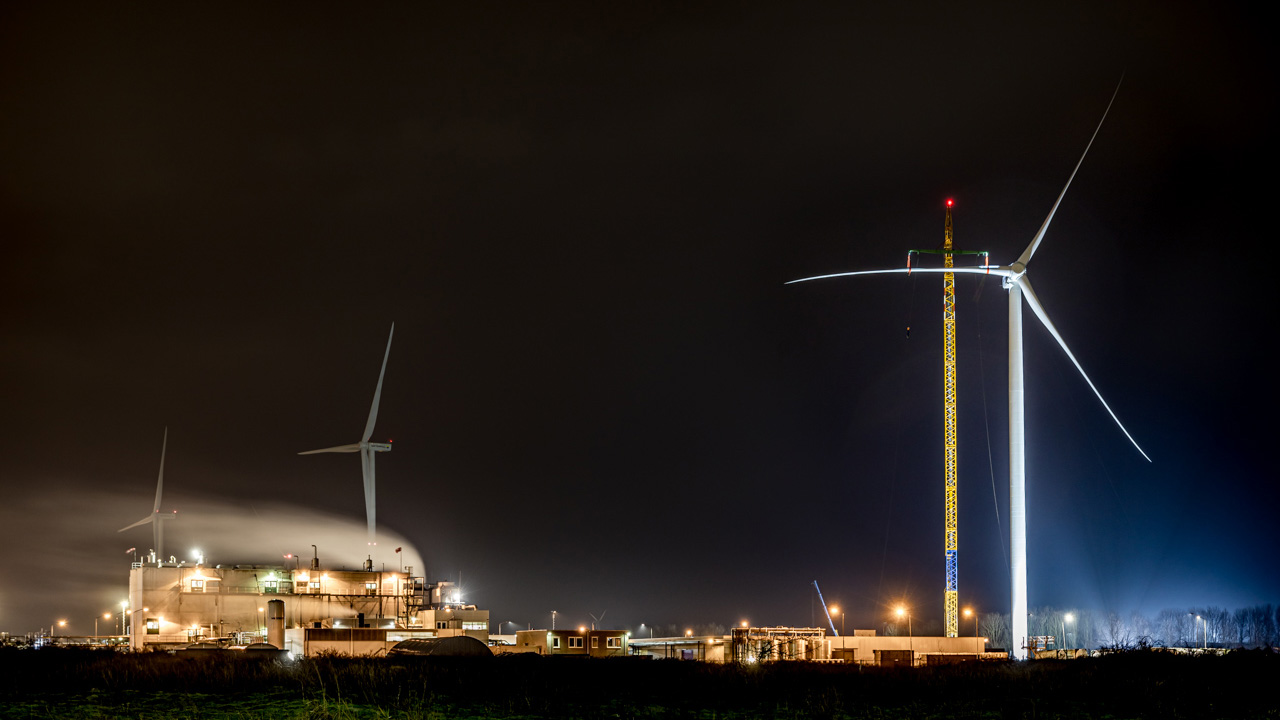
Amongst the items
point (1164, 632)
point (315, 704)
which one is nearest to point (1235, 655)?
point (315, 704)

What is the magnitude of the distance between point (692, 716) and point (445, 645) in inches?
1432

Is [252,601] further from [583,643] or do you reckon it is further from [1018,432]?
[1018,432]

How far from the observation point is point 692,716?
2972 centimetres

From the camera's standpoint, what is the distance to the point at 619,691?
34.7 meters

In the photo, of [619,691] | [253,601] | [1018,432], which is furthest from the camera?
[253,601]

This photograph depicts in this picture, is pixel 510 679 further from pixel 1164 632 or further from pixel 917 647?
pixel 1164 632

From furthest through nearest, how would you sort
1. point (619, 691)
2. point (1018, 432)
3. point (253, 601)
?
point (253, 601) → point (1018, 432) → point (619, 691)

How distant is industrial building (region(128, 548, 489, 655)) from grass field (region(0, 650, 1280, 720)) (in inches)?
1949

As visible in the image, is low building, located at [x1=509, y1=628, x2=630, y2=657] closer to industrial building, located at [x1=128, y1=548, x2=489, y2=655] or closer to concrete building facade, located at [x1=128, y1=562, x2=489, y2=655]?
industrial building, located at [x1=128, y1=548, x2=489, y2=655]

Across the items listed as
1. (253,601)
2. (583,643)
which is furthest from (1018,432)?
(253,601)

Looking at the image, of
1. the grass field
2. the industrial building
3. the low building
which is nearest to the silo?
the industrial building

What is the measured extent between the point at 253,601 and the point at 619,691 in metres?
73.0

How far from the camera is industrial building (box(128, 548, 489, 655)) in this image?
95.1 metres

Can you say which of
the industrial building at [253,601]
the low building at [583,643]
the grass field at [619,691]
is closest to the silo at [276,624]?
the industrial building at [253,601]
